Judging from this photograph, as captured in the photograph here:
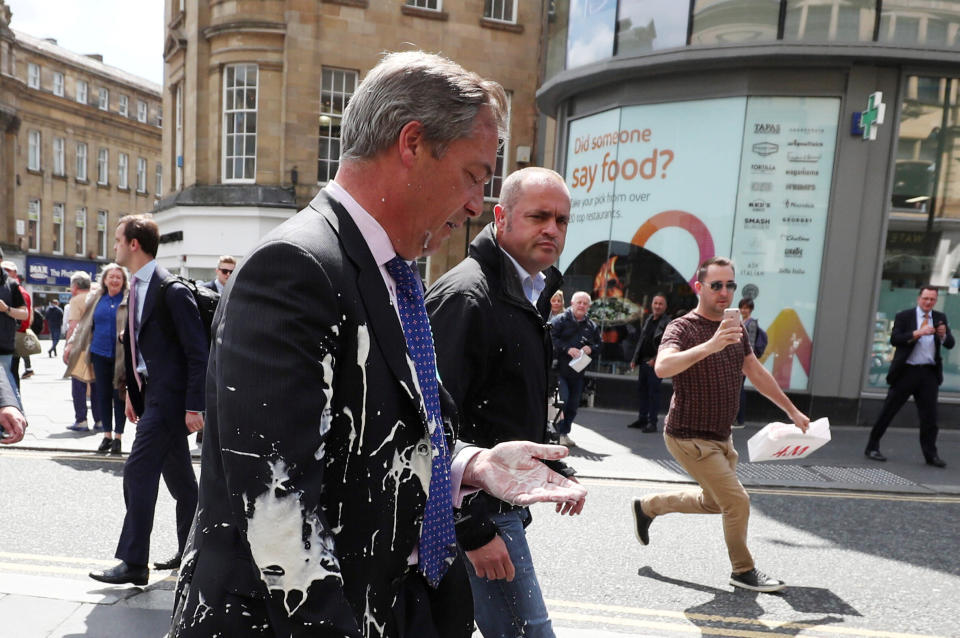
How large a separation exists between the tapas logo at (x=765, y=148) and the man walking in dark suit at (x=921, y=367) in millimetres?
3245

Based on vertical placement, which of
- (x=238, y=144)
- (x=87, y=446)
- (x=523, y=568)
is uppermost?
(x=238, y=144)

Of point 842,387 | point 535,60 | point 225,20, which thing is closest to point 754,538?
point 842,387

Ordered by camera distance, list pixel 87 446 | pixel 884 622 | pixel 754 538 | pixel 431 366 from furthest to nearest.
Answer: pixel 87 446
pixel 754 538
pixel 884 622
pixel 431 366

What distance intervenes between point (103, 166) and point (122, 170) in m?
1.35

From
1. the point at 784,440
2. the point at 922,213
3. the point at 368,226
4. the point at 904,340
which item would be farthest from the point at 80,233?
the point at 368,226

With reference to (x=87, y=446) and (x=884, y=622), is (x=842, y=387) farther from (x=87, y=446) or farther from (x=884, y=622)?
(x=87, y=446)

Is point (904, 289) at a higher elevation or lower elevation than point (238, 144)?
lower

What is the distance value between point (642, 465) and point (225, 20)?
14980 millimetres

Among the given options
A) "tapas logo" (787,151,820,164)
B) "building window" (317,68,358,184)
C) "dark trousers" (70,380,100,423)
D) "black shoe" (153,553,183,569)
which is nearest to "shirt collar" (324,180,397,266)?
"black shoe" (153,553,183,569)

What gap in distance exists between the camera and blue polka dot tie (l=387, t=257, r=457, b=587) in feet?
4.26

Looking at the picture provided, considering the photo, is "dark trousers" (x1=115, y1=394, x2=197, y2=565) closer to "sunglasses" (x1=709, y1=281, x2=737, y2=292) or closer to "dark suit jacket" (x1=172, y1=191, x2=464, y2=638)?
"dark suit jacket" (x1=172, y1=191, x2=464, y2=638)

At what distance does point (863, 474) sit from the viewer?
6.80 meters

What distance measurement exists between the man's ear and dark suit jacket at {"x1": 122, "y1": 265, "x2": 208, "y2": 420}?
2757mm

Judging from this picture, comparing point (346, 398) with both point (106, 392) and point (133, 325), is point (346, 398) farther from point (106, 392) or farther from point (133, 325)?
point (106, 392)
